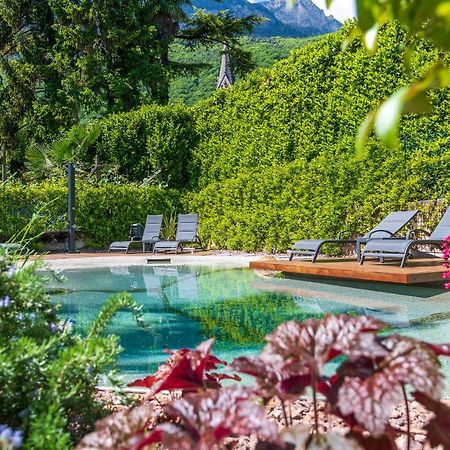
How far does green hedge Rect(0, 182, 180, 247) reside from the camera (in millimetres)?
14586

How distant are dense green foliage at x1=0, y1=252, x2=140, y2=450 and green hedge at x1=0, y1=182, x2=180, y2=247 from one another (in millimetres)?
12863

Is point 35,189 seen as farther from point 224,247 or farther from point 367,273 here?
point 367,273

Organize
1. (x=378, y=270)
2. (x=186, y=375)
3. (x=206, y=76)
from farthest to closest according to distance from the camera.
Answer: (x=206, y=76) < (x=378, y=270) < (x=186, y=375)

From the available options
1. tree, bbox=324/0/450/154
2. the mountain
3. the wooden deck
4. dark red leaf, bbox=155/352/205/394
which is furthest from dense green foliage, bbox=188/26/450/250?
the mountain

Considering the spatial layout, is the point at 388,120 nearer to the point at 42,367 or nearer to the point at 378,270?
the point at 42,367

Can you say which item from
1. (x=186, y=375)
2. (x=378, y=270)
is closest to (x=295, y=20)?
(x=378, y=270)

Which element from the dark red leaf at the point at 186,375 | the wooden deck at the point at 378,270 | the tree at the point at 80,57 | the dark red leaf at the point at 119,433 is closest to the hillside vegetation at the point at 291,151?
the tree at the point at 80,57

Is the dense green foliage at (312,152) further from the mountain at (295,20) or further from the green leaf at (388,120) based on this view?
the mountain at (295,20)

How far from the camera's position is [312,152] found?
13.0 meters

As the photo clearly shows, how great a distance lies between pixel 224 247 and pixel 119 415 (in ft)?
45.6

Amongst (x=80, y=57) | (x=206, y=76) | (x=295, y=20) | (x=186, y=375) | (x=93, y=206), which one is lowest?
(x=186, y=375)

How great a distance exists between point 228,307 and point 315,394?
5194 millimetres

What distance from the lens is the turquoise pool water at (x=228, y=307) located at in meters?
4.56

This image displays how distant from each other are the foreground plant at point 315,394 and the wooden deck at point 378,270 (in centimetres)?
530
